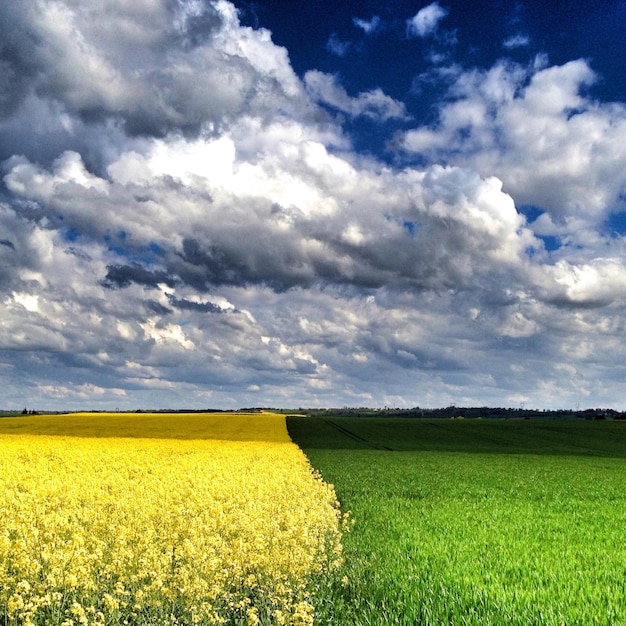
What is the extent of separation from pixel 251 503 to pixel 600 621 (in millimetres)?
8372

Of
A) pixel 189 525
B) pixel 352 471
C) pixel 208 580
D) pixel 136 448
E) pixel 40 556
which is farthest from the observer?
pixel 136 448

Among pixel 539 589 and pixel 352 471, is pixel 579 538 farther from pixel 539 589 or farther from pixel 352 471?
pixel 352 471

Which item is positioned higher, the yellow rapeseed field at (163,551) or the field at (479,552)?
the yellow rapeseed field at (163,551)

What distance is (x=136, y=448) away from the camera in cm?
3734

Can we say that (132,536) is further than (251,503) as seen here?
No

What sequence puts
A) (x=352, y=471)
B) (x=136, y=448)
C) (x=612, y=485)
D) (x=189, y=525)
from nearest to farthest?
1. (x=189, y=525)
2. (x=612, y=485)
3. (x=352, y=471)
4. (x=136, y=448)

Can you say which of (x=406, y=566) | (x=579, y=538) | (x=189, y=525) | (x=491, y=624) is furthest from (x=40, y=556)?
(x=579, y=538)

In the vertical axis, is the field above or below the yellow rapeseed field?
below

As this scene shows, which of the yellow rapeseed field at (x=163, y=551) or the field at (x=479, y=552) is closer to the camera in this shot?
the yellow rapeseed field at (x=163, y=551)

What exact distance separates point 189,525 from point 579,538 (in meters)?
9.56

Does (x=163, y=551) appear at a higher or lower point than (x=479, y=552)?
higher

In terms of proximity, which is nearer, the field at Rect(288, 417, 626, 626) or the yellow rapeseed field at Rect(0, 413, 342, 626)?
the yellow rapeseed field at Rect(0, 413, 342, 626)

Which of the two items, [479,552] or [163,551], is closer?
[163,551]

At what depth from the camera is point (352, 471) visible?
103 feet
